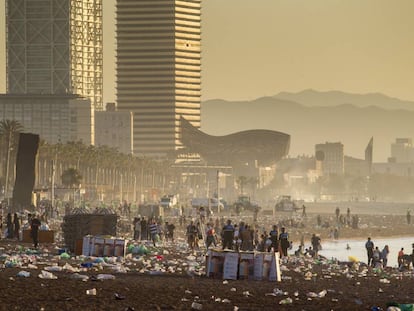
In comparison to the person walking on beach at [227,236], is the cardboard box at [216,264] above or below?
below

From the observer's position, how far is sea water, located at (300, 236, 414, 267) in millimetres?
93700

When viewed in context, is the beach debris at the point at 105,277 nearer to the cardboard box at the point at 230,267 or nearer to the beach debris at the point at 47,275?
the beach debris at the point at 47,275

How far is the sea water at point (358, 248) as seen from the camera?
307 feet

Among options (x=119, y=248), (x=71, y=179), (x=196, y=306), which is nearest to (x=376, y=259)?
(x=119, y=248)

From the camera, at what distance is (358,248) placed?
109312 millimetres

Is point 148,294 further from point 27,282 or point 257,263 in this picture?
point 257,263

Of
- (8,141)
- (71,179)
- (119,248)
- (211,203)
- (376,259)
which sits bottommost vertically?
(376,259)

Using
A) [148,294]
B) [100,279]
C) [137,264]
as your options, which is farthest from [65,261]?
[148,294]

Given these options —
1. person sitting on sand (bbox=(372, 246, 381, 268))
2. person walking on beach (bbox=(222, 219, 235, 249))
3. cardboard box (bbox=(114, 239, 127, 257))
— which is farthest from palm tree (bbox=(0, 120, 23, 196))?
cardboard box (bbox=(114, 239, 127, 257))

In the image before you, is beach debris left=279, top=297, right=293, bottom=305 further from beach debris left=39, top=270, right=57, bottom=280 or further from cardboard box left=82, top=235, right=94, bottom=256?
cardboard box left=82, top=235, right=94, bottom=256

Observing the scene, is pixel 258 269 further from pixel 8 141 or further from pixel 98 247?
pixel 8 141

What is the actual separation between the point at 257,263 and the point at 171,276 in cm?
287

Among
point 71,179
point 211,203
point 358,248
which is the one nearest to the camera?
point 358,248

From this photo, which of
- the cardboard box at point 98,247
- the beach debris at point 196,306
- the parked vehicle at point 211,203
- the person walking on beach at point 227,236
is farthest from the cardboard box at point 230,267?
the parked vehicle at point 211,203
